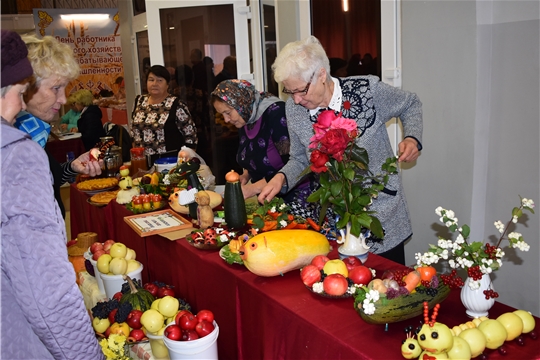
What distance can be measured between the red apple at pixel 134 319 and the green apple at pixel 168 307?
10 centimetres

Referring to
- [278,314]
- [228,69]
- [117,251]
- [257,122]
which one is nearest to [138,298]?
[117,251]

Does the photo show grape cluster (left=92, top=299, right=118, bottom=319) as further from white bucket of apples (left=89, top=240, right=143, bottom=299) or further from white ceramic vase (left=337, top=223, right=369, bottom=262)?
white ceramic vase (left=337, top=223, right=369, bottom=262)

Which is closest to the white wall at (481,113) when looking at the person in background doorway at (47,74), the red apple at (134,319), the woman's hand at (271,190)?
the woman's hand at (271,190)

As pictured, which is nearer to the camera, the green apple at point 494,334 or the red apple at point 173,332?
the green apple at point 494,334

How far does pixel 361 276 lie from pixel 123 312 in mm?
1036

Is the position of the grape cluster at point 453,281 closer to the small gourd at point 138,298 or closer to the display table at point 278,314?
the display table at point 278,314

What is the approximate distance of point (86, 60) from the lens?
27.6ft

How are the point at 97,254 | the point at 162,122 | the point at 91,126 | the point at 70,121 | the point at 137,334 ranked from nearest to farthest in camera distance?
the point at 137,334
the point at 97,254
the point at 162,122
the point at 91,126
the point at 70,121

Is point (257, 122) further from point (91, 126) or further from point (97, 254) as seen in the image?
point (91, 126)

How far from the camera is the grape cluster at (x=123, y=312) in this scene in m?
2.01

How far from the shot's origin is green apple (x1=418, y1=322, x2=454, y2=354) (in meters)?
1.10

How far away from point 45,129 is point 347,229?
1435mm

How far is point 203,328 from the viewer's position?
1.70m

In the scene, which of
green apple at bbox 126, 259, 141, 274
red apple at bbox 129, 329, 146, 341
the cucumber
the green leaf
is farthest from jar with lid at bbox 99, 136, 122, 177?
the green leaf
